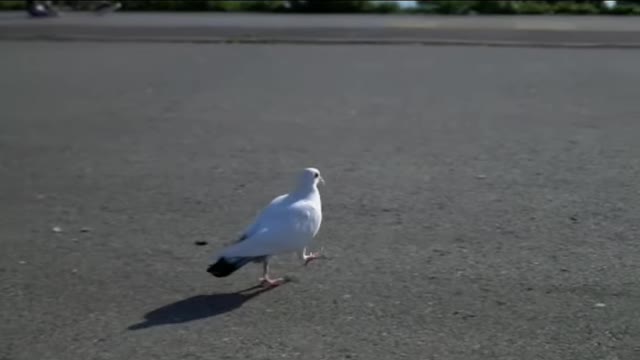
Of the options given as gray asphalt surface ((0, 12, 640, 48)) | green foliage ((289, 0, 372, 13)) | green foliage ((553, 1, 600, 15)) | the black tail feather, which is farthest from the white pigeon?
green foliage ((289, 0, 372, 13))

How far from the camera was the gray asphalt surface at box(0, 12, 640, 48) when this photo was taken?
806 inches

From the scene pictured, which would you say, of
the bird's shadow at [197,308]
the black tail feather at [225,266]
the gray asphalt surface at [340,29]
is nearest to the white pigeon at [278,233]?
the black tail feather at [225,266]

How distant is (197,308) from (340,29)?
1716 centimetres

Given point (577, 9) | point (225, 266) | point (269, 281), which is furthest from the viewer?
point (577, 9)

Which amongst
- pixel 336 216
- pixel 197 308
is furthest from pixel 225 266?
pixel 336 216

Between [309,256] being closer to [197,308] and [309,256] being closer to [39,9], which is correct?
[197,308]

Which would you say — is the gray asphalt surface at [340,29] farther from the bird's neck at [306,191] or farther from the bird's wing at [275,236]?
the bird's wing at [275,236]

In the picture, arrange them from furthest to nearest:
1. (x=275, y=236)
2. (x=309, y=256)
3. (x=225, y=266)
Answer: (x=309, y=256) < (x=275, y=236) < (x=225, y=266)

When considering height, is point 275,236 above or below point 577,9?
above

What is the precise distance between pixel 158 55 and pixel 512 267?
13.2m

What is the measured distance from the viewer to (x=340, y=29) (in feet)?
73.9

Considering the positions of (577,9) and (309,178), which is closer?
(309,178)

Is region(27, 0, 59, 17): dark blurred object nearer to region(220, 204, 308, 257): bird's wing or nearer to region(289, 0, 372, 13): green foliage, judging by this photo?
region(289, 0, 372, 13): green foliage

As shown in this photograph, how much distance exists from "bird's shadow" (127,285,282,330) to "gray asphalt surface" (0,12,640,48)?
1442 cm
